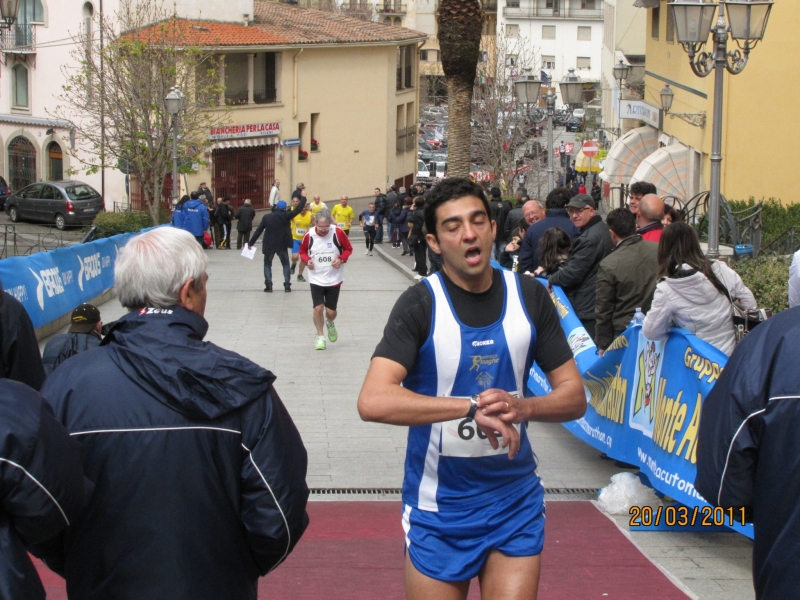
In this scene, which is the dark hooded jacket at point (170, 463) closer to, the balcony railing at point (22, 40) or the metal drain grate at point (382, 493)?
the metal drain grate at point (382, 493)

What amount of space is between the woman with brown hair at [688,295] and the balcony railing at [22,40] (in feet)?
142

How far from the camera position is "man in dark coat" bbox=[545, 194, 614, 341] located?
9.32 meters

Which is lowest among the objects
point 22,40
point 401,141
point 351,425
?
point 351,425

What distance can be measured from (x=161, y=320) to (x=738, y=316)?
4532mm

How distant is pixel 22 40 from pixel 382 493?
4288cm

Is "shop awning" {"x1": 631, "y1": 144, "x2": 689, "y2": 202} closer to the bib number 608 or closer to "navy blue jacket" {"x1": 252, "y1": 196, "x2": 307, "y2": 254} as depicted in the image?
"navy blue jacket" {"x1": 252, "y1": 196, "x2": 307, "y2": 254}

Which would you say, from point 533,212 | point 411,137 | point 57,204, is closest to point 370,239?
point 57,204

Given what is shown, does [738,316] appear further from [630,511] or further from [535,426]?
[535,426]

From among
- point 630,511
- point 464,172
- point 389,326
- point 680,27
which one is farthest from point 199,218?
point 389,326

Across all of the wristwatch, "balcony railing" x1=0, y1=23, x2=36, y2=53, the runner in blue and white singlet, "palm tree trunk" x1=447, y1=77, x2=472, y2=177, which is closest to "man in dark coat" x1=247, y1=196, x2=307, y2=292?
"palm tree trunk" x1=447, y1=77, x2=472, y2=177

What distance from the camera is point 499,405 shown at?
326cm

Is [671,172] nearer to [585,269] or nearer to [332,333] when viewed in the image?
[332,333]

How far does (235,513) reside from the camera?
3.01 metres
